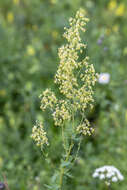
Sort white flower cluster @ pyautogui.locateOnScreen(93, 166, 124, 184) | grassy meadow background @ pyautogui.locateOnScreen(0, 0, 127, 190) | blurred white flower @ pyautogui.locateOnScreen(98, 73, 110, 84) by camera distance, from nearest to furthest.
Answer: white flower cluster @ pyautogui.locateOnScreen(93, 166, 124, 184) → grassy meadow background @ pyautogui.locateOnScreen(0, 0, 127, 190) → blurred white flower @ pyautogui.locateOnScreen(98, 73, 110, 84)

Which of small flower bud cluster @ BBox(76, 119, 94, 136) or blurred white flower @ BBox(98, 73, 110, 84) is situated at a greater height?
blurred white flower @ BBox(98, 73, 110, 84)

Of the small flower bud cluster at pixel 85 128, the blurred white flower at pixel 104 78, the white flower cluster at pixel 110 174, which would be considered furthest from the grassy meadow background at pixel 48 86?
the small flower bud cluster at pixel 85 128

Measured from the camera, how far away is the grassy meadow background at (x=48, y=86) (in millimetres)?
3217

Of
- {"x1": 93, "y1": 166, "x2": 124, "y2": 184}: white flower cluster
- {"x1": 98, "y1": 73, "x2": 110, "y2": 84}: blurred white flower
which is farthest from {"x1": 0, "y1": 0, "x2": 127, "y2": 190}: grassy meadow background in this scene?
{"x1": 93, "y1": 166, "x2": 124, "y2": 184}: white flower cluster

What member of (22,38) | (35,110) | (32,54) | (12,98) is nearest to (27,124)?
(35,110)

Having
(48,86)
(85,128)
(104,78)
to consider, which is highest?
(48,86)

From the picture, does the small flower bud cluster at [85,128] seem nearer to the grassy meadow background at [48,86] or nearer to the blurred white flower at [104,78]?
the grassy meadow background at [48,86]

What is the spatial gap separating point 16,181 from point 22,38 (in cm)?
238

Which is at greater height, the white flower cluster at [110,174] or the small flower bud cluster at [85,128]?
the white flower cluster at [110,174]

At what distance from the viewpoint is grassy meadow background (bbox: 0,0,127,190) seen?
322cm

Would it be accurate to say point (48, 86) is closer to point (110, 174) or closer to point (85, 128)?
point (110, 174)

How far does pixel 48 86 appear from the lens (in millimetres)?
4059

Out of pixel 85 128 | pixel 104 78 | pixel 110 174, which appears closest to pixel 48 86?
pixel 104 78

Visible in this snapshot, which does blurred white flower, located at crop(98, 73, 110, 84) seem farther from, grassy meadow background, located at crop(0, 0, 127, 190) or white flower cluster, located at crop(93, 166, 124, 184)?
white flower cluster, located at crop(93, 166, 124, 184)
